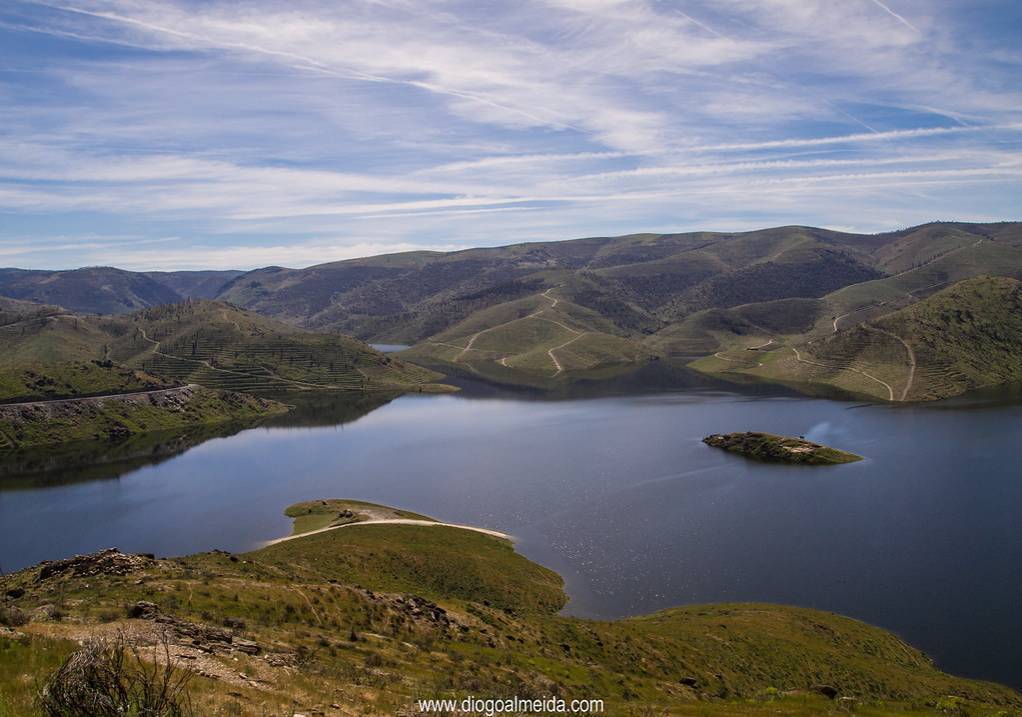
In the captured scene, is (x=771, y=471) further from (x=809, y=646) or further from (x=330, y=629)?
(x=330, y=629)

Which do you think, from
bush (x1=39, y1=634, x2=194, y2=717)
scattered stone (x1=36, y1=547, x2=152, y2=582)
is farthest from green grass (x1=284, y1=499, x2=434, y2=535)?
bush (x1=39, y1=634, x2=194, y2=717)

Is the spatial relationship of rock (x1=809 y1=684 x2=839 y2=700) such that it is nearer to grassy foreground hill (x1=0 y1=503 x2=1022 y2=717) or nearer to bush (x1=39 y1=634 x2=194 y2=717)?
grassy foreground hill (x1=0 y1=503 x2=1022 y2=717)

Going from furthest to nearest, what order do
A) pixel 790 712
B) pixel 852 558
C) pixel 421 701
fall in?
pixel 852 558
pixel 790 712
pixel 421 701

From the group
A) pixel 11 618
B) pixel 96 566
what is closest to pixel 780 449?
pixel 96 566

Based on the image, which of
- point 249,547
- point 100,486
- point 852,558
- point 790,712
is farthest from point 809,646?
point 100,486

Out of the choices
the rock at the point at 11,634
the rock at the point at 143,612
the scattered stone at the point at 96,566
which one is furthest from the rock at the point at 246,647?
the scattered stone at the point at 96,566

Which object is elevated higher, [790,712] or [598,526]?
[790,712]

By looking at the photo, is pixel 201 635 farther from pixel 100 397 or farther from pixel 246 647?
pixel 100 397

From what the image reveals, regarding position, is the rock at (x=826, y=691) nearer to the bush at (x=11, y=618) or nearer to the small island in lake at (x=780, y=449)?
the bush at (x=11, y=618)
